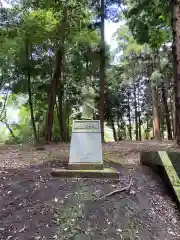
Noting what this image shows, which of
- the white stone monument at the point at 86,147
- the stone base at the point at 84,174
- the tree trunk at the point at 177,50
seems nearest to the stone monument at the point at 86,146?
the white stone monument at the point at 86,147

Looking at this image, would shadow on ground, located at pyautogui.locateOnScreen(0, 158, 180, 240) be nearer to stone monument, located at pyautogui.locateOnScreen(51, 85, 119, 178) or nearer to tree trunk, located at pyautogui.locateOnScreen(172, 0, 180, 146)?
stone monument, located at pyautogui.locateOnScreen(51, 85, 119, 178)

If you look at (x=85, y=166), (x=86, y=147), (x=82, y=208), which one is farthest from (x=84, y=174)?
(x=82, y=208)

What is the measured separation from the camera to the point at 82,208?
126 inches

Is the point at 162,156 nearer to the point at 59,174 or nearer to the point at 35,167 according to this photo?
the point at 59,174

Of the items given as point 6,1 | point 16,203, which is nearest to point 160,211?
point 16,203

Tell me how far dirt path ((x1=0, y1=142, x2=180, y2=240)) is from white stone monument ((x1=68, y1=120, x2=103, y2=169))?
40 centimetres

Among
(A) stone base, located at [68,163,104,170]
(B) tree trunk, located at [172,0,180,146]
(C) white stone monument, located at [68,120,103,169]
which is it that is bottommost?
(A) stone base, located at [68,163,104,170]

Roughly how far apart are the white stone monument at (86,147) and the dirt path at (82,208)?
1.31ft

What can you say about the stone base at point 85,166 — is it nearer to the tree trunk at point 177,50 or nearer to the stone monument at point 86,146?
the stone monument at point 86,146

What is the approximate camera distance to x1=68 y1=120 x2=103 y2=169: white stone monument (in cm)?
434

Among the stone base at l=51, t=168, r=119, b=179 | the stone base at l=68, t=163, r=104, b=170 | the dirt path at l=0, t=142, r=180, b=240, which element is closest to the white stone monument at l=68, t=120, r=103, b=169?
the stone base at l=68, t=163, r=104, b=170

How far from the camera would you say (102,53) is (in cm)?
968

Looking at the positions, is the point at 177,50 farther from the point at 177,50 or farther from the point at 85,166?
the point at 85,166

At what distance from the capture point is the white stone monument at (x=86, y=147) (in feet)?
14.2
